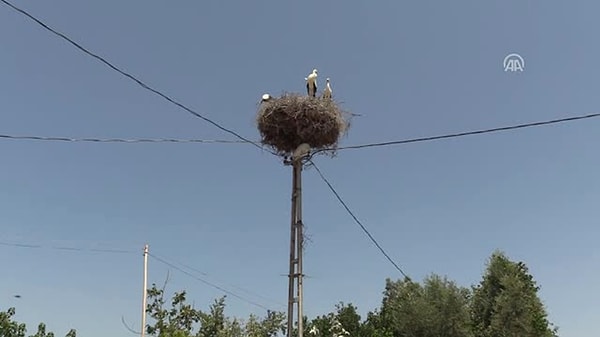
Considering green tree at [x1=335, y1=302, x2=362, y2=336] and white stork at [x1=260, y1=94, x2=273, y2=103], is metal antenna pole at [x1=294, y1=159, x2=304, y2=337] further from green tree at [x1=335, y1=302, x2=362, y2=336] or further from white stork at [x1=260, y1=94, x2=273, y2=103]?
green tree at [x1=335, y1=302, x2=362, y2=336]

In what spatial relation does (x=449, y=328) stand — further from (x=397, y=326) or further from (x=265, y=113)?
(x=265, y=113)

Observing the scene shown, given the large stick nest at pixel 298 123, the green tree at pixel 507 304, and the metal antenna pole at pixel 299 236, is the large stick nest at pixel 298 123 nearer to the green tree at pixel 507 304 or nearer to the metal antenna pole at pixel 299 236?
the metal antenna pole at pixel 299 236

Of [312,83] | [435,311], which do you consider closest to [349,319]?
[435,311]

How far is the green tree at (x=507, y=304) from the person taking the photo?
109 ft

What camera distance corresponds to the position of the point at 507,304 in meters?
34.0

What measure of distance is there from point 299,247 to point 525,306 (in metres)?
27.7

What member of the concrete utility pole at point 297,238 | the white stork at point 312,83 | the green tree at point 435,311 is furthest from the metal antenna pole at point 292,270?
the green tree at point 435,311

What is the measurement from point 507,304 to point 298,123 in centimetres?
2723

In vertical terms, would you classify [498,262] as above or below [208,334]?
above

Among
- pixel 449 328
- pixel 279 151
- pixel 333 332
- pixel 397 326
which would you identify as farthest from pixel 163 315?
pixel 279 151

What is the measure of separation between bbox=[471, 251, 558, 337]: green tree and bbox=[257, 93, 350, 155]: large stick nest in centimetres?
2608

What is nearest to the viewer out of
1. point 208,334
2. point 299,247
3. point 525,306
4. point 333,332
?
point 299,247

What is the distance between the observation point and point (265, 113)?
420 inches

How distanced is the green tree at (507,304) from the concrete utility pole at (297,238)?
1044 inches
